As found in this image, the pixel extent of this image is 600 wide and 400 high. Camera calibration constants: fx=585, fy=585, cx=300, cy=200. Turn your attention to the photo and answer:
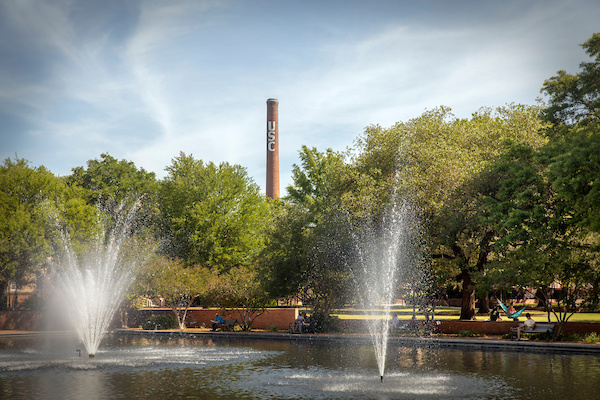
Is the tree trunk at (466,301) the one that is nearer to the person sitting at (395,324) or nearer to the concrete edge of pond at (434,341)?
the person sitting at (395,324)

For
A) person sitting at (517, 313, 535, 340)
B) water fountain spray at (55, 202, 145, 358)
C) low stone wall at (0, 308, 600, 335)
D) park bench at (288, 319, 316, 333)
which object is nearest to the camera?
person sitting at (517, 313, 535, 340)

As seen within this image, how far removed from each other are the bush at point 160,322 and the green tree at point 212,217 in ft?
31.6

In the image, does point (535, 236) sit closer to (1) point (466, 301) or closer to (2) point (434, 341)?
(2) point (434, 341)

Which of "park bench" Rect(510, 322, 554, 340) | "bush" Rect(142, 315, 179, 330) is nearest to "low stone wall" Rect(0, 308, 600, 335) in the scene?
"park bench" Rect(510, 322, 554, 340)

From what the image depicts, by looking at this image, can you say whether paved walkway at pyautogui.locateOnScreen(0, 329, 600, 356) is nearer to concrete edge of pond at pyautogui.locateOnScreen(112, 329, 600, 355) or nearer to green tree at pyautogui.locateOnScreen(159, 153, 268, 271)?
concrete edge of pond at pyautogui.locateOnScreen(112, 329, 600, 355)

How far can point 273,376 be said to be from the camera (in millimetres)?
19344

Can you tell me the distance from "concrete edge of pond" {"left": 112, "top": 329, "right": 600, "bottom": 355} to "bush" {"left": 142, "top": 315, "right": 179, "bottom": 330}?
223 centimetres

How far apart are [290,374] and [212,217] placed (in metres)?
38.5

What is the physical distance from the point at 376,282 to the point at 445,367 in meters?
18.3

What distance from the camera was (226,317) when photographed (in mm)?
44844

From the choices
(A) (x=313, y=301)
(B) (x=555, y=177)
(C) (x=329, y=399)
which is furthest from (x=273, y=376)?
(A) (x=313, y=301)

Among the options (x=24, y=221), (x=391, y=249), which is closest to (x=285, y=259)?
(x=391, y=249)


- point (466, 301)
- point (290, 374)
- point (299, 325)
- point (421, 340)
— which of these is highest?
point (466, 301)

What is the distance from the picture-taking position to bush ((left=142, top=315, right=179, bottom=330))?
44.2 metres
